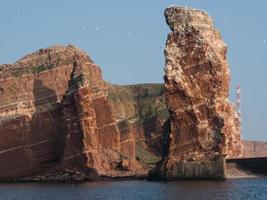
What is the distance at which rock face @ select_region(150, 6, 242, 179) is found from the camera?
10656 centimetres

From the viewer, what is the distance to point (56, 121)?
6230 inches

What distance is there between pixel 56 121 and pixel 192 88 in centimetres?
5575

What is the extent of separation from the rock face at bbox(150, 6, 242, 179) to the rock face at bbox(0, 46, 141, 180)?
131 ft

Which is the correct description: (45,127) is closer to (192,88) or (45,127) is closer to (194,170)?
(192,88)

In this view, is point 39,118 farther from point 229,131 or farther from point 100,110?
point 229,131

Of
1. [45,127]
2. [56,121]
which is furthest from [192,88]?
[45,127]

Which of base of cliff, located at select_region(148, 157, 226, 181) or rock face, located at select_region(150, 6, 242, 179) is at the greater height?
rock face, located at select_region(150, 6, 242, 179)

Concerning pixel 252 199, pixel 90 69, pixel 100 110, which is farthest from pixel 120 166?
pixel 252 199

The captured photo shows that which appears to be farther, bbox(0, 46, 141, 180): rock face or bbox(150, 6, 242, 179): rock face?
bbox(0, 46, 141, 180): rock face

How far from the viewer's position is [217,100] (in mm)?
108125

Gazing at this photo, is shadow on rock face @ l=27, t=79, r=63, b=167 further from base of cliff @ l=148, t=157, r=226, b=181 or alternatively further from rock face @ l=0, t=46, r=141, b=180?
base of cliff @ l=148, t=157, r=226, b=181

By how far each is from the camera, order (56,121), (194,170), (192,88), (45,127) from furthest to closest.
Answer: (56,121) < (45,127) < (192,88) < (194,170)

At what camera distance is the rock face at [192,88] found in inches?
4195

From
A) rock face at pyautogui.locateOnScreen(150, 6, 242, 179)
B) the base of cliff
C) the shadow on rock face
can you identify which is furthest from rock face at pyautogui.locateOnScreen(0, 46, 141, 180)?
rock face at pyautogui.locateOnScreen(150, 6, 242, 179)
